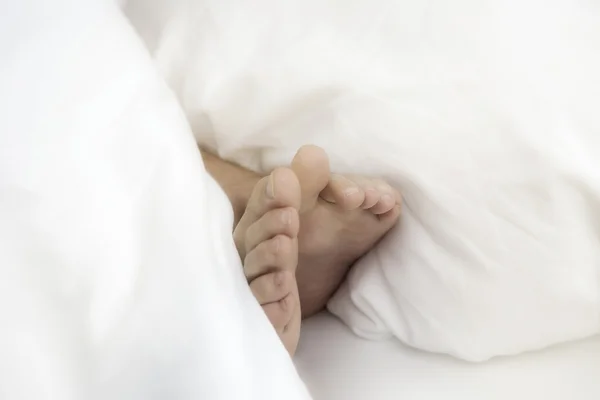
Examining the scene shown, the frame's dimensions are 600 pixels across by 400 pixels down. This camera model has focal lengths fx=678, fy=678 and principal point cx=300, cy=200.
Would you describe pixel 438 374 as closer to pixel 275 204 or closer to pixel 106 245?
pixel 275 204

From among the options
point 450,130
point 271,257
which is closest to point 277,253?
point 271,257

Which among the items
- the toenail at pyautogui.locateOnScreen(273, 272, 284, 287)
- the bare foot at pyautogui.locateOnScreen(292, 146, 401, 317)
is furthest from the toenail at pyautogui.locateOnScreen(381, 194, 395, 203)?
the toenail at pyautogui.locateOnScreen(273, 272, 284, 287)

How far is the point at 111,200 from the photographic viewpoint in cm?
38

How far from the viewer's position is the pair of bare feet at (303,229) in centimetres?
52

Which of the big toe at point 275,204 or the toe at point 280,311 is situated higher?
the big toe at point 275,204

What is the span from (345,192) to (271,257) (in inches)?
3.2

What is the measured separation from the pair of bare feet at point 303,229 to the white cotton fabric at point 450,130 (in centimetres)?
3

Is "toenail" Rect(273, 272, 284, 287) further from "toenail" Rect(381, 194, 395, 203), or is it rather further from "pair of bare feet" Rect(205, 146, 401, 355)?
"toenail" Rect(381, 194, 395, 203)

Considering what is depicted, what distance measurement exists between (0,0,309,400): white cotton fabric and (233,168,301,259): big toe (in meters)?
0.08

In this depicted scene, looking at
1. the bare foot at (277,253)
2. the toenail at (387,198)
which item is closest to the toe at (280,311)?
the bare foot at (277,253)

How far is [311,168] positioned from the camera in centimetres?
54

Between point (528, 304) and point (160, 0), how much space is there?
437 mm

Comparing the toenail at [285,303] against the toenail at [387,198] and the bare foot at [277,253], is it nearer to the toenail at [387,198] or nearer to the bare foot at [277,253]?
the bare foot at [277,253]

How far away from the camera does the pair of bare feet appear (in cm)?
52
